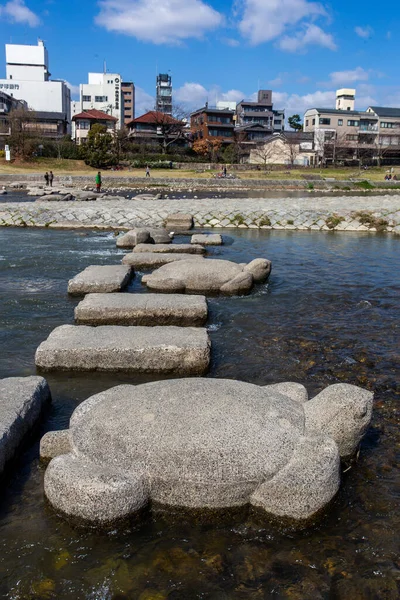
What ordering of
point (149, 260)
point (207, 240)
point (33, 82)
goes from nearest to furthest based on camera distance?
point (149, 260) < point (207, 240) < point (33, 82)

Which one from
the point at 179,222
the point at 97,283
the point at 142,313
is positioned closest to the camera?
the point at 142,313

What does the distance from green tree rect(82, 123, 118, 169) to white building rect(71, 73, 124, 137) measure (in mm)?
48049

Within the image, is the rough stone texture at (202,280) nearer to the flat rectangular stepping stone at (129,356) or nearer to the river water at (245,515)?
the river water at (245,515)

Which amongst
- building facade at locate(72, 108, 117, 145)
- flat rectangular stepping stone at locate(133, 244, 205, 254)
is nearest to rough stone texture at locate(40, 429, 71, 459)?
flat rectangular stepping stone at locate(133, 244, 205, 254)

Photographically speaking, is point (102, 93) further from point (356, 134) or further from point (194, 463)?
point (194, 463)

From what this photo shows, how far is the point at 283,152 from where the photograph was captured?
269 ft

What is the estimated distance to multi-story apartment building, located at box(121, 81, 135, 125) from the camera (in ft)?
379

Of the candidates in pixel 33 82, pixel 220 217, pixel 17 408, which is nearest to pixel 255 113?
pixel 33 82

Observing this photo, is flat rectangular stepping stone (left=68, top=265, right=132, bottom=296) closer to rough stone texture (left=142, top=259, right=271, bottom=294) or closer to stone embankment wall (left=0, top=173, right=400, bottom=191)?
rough stone texture (left=142, top=259, right=271, bottom=294)

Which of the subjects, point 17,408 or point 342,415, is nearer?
point 342,415

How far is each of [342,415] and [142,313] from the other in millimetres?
4263

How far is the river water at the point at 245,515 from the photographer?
3.36 metres

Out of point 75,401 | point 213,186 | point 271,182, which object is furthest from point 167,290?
point 271,182

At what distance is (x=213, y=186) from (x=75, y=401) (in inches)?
1975
